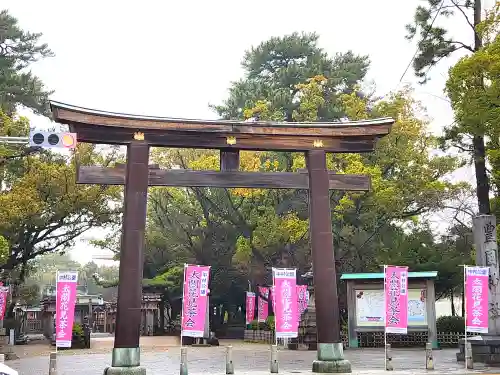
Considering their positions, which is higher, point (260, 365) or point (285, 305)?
point (285, 305)

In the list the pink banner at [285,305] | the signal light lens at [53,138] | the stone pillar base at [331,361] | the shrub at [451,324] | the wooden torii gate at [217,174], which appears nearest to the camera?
the signal light lens at [53,138]

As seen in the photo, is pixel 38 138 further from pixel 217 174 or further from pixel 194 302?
pixel 194 302

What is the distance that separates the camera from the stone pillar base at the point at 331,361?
46.5 ft

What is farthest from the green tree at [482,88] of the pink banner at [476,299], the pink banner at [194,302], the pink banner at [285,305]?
the pink banner at [194,302]

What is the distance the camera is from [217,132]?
15.2 meters

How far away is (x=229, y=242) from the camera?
126 ft

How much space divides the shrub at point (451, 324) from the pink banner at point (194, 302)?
17666 mm

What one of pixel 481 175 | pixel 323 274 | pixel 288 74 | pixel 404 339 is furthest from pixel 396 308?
pixel 288 74

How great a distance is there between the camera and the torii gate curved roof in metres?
14.2

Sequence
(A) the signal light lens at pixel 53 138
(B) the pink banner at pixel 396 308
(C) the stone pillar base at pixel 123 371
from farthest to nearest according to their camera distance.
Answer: (B) the pink banner at pixel 396 308
(A) the signal light lens at pixel 53 138
(C) the stone pillar base at pixel 123 371

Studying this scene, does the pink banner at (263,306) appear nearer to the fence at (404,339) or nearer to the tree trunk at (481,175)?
the fence at (404,339)

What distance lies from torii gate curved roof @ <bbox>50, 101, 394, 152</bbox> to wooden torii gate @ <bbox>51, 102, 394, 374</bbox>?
0.03 meters

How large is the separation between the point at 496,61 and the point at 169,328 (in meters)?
36.7

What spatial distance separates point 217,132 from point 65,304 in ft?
23.3
